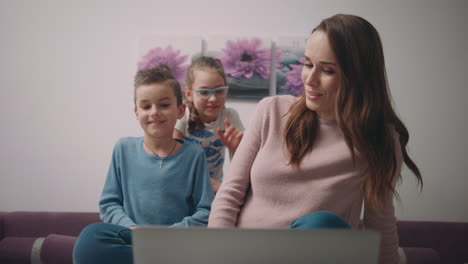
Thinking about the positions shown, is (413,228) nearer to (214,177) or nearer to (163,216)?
(214,177)

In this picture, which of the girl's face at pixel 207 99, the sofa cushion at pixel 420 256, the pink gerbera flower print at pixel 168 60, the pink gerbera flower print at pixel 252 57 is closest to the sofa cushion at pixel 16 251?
the girl's face at pixel 207 99

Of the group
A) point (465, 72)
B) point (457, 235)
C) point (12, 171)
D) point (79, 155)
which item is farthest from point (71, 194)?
point (465, 72)

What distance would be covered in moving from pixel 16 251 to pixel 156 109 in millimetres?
1481

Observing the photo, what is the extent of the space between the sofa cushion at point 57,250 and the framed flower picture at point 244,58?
1527mm

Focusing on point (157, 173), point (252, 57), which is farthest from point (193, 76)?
point (252, 57)

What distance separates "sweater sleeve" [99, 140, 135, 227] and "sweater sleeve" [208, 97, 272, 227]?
39 cm

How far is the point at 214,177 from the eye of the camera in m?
2.11

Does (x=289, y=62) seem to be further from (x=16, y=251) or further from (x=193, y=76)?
(x=16, y=251)

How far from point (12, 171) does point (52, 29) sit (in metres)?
1.16

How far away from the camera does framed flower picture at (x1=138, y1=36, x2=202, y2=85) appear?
2932mm

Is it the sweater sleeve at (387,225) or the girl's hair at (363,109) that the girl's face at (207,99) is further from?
the sweater sleeve at (387,225)

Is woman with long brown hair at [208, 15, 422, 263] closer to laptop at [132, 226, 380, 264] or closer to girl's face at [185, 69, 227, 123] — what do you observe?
laptop at [132, 226, 380, 264]

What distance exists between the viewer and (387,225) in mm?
1173

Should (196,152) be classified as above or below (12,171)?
above
